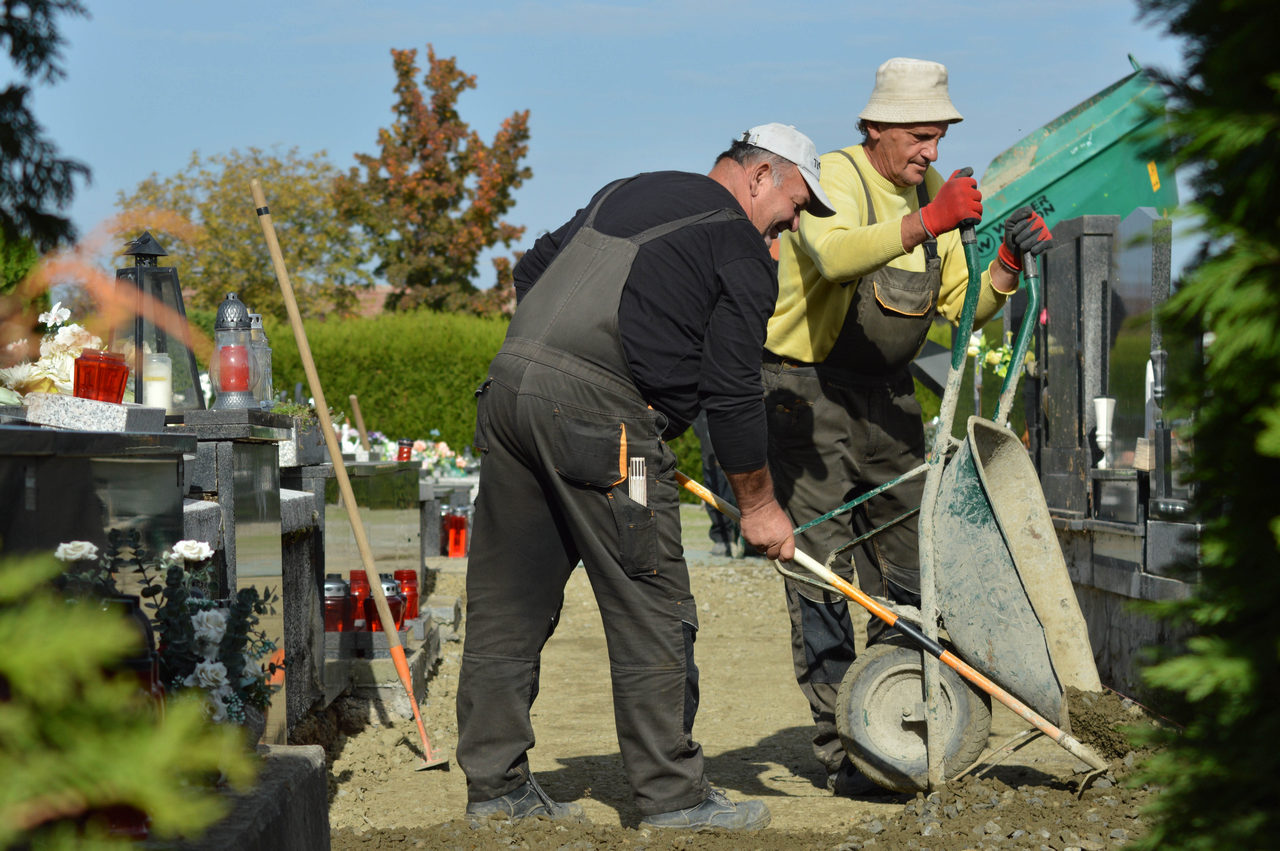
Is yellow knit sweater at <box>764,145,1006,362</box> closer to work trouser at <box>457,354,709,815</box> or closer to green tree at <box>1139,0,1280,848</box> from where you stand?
work trouser at <box>457,354,709,815</box>

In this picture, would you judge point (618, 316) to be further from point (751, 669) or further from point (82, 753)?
point (751, 669)

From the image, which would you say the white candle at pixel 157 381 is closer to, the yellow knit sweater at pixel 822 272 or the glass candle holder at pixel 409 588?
the yellow knit sweater at pixel 822 272

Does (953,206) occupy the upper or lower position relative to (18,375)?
upper

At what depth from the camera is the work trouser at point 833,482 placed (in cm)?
391

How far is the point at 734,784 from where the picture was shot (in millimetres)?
3982

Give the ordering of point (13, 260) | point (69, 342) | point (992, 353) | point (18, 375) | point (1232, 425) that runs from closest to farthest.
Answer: point (13, 260) → point (1232, 425) → point (18, 375) → point (69, 342) → point (992, 353)

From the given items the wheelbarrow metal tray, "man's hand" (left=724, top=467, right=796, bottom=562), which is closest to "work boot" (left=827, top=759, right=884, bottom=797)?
the wheelbarrow metal tray

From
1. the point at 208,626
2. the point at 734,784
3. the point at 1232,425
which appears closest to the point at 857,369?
the point at 734,784

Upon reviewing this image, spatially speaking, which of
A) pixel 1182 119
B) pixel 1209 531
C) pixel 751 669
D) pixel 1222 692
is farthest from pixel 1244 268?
pixel 751 669

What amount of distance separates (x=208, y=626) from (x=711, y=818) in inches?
58.5

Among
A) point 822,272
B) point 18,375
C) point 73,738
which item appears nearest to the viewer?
point 73,738

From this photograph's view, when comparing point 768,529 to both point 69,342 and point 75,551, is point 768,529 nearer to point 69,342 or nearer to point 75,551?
point 75,551

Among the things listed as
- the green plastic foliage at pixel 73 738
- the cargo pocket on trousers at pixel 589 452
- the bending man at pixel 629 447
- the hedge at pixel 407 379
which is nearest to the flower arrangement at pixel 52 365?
the bending man at pixel 629 447

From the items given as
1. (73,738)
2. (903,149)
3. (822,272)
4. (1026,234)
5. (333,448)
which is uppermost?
(903,149)
